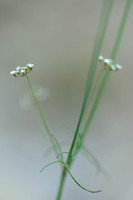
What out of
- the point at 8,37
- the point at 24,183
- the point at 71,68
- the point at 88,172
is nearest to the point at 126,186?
the point at 88,172

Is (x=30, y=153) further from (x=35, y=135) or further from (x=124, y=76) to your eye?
(x=124, y=76)

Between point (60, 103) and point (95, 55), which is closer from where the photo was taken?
point (95, 55)

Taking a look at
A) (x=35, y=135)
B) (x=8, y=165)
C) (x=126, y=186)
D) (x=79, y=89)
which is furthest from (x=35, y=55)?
(x=126, y=186)

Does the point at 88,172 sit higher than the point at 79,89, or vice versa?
the point at 79,89

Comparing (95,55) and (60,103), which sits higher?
(95,55)

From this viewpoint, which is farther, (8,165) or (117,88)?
(117,88)

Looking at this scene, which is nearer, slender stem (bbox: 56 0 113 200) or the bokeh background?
slender stem (bbox: 56 0 113 200)

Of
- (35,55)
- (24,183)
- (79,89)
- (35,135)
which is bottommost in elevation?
(24,183)

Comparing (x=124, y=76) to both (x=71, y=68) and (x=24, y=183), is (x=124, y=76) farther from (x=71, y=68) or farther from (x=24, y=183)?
(x=24, y=183)
